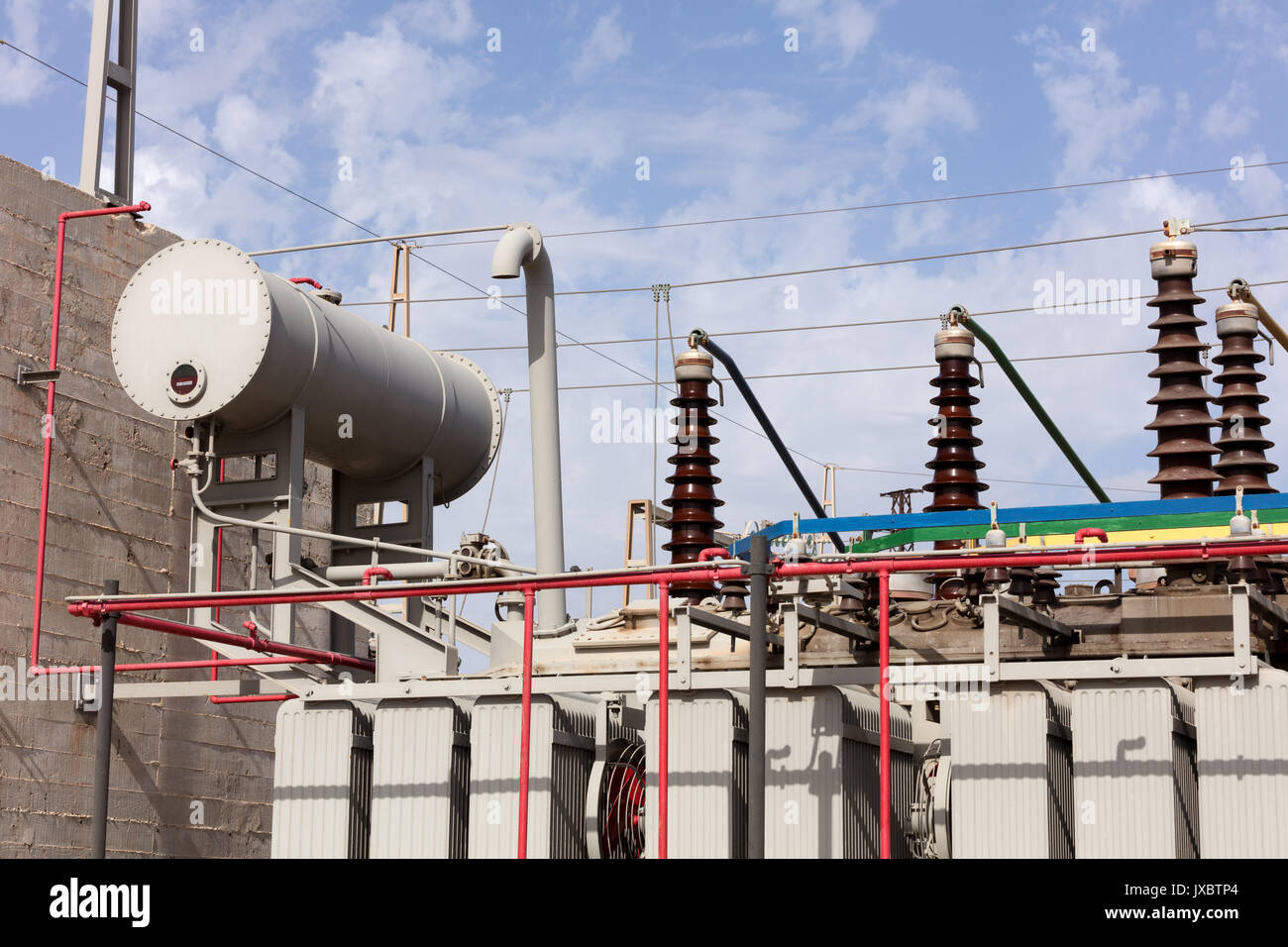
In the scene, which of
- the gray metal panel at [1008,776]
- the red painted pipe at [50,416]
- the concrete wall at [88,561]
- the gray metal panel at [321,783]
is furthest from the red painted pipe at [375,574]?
the gray metal panel at [1008,776]

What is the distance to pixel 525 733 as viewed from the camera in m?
11.5

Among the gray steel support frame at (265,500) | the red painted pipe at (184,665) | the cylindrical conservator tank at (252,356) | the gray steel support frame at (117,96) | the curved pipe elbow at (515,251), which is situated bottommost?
the red painted pipe at (184,665)

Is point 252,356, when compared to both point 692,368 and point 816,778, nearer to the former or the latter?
point 692,368

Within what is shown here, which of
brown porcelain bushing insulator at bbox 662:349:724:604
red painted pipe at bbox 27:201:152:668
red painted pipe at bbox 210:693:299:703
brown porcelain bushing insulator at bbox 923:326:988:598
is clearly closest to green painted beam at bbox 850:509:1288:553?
brown porcelain bushing insulator at bbox 923:326:988:598

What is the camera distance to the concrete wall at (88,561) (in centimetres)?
1602

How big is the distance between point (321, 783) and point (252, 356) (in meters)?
4.80

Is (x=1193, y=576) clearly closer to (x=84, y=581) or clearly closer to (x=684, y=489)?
(x=684, y=489)

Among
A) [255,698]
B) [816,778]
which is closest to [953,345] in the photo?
[816,778]

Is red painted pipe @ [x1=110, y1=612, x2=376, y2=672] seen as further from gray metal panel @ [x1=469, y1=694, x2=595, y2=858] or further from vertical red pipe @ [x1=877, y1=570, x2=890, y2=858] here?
vertical red pipe @ [x1=877, y1=570, x2=890, y2=858]

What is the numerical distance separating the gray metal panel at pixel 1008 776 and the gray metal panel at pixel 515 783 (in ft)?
9.82

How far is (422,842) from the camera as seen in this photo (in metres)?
12.4

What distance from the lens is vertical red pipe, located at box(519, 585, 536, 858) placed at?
1134cm

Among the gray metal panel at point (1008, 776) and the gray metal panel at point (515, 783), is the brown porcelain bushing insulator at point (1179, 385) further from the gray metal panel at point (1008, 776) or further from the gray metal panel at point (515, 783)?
the gray metal panel at point (515, 783)
